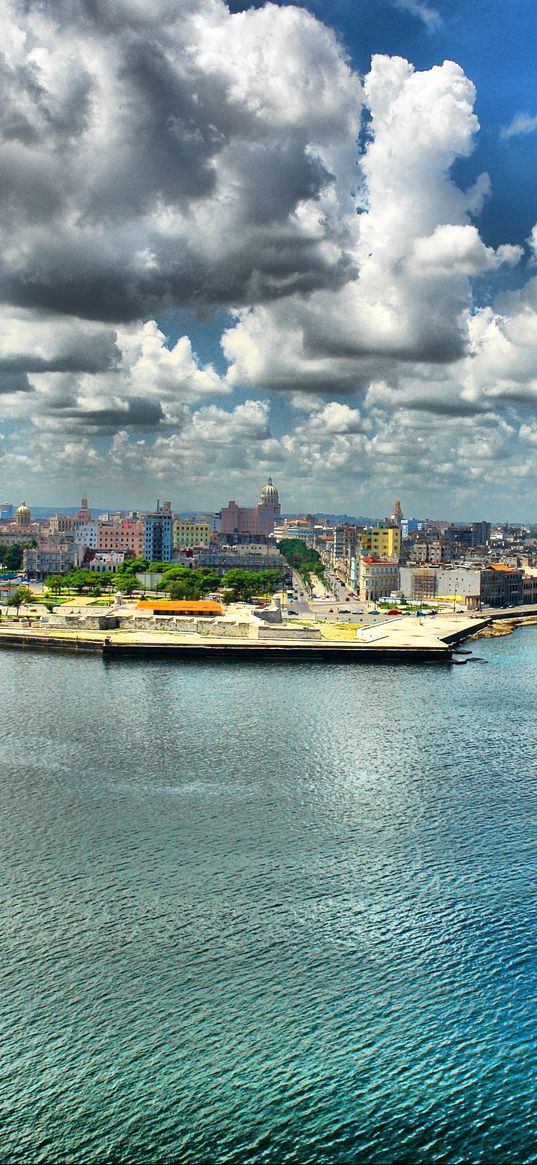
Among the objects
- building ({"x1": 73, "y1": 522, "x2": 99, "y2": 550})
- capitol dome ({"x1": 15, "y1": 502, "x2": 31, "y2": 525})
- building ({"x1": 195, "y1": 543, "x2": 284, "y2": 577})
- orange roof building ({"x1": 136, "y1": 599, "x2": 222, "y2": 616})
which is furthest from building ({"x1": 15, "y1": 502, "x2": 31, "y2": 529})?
orange roof building ({"x1": 136, "y1": 599, "x2": 222, "y2": 616})

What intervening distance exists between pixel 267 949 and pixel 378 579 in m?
75.7

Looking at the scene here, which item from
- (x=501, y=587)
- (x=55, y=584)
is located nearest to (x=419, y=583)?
(x=501, y=587)

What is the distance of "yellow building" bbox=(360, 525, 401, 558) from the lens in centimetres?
11581

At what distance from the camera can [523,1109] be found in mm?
13812

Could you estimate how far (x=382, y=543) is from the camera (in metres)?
117

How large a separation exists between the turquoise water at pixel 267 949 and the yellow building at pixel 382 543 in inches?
3311

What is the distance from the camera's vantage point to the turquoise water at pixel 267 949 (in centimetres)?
1345

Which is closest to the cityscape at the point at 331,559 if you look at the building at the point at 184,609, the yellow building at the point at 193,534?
the yellow building at the point at 193,534

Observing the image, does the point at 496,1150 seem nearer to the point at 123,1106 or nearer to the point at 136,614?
the point at 123,1106

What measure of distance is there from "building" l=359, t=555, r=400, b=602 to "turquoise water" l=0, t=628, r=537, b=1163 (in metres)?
59.1

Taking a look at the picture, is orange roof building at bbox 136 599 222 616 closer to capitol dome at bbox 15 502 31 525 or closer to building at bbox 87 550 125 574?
building at bbox 87 550 125 574

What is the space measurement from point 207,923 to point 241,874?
2341mm

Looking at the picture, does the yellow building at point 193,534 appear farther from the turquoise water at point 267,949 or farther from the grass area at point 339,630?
the turquoise water at point 267,949

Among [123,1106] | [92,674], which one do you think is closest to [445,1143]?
[123,1106]
